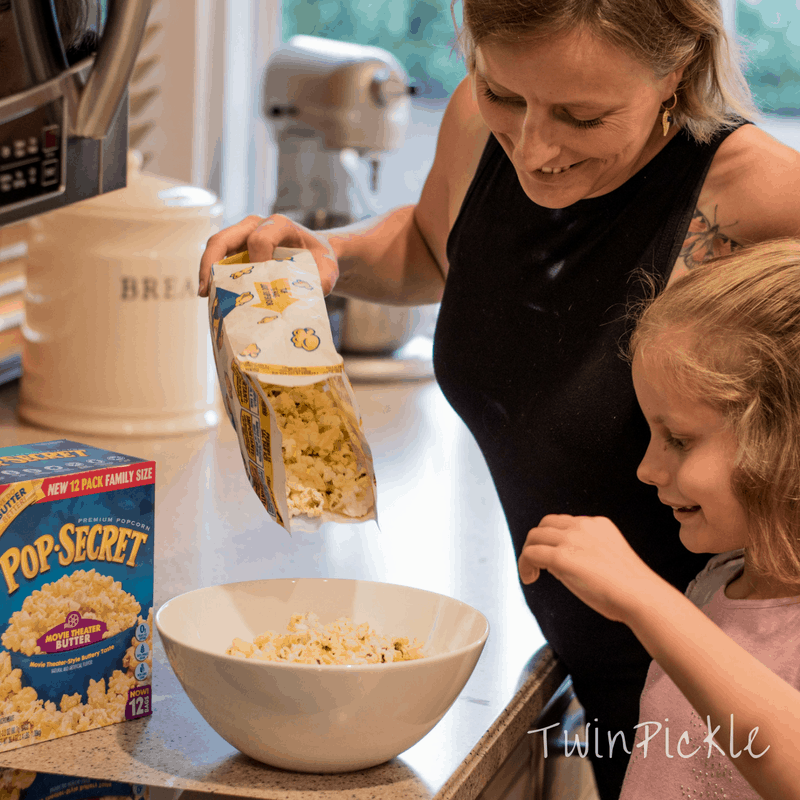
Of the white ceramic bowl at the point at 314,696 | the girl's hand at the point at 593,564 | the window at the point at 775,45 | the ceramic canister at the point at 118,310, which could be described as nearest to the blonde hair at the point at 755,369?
the girl's hand at the point at 593,564

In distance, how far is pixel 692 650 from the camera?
69cm

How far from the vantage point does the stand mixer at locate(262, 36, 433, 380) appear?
2018mm

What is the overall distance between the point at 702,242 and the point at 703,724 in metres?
0.40

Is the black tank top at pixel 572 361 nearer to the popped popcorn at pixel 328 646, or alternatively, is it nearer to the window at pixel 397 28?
the popped popcorn at pixel 328 646

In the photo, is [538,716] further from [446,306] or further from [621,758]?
[446,306]

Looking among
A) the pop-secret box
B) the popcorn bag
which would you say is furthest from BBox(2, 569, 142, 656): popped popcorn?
the popcorn bag

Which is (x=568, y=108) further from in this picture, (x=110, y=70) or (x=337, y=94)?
(x=337, y=94)

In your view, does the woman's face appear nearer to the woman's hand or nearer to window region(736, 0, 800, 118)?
the woman's hand

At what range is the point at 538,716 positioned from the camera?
937 mm

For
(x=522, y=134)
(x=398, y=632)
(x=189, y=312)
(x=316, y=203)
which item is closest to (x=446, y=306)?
(x=522, y=134)

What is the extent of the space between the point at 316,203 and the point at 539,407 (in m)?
1.22

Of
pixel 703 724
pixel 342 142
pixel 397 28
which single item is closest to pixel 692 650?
pixel 703 724

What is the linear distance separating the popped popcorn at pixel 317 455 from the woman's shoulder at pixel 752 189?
38 cm

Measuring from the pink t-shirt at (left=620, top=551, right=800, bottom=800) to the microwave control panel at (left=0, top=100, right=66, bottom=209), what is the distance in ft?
2.62
